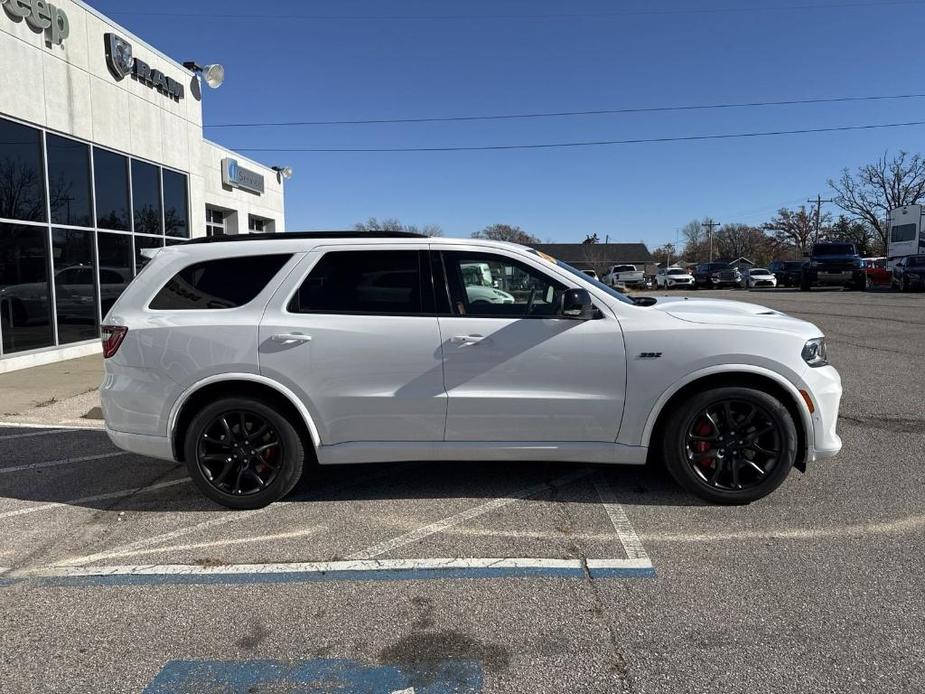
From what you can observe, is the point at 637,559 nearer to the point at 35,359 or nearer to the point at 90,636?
the point at 90,636

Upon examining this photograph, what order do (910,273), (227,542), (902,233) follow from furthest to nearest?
1. (902,233)
2. (910,273)
3. (227,542)

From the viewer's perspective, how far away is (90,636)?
9.46ft

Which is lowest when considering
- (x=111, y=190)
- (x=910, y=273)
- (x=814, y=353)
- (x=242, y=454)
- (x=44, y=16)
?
(x=242, y=454)

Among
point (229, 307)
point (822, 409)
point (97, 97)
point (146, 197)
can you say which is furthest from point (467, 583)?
point (146, 197)

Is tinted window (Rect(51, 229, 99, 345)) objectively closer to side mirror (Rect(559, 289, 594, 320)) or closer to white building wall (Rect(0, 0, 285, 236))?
white building wall (Rect(0, 0, 285, 236))

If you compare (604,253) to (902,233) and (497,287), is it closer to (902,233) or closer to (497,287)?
(902,233)

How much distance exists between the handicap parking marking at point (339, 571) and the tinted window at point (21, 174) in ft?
28.2

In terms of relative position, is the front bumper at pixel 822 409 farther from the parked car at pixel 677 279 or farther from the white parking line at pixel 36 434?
the parked car at pixel 677 279

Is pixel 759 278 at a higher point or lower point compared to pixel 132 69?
lower

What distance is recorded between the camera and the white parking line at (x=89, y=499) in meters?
4.40

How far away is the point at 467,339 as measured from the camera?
13.4ft

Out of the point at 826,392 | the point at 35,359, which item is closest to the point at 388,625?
the point at 826,392

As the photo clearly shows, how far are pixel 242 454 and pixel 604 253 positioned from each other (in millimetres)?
95595

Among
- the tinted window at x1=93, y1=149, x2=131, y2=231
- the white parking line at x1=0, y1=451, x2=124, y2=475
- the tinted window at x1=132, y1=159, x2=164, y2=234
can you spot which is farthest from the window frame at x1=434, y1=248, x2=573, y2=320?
the tinted window at x1=132, y1=159, x2=164, y2=234
